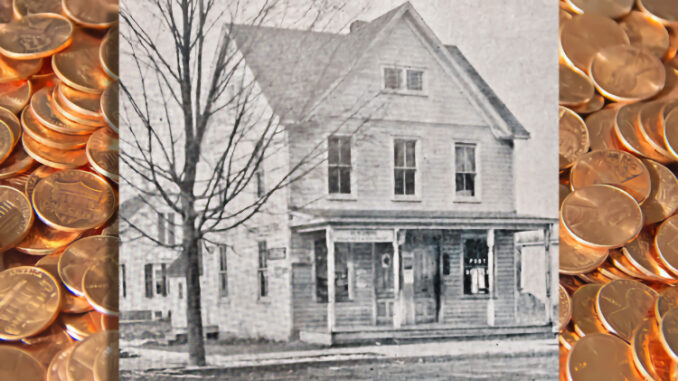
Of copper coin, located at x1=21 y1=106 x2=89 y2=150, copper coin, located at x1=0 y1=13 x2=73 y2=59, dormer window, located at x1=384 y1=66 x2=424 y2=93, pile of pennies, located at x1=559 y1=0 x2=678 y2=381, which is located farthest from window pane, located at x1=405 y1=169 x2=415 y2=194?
copper coin, located at x1=0 y1=13 x2=73 y2=59

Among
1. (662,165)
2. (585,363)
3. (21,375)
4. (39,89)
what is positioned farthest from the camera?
(662,165)

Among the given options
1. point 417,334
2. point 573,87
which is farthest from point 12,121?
point 573,87

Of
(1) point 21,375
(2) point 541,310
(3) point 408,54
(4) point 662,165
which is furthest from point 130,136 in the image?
(4) point 662,165

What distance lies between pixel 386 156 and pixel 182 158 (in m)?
0.55

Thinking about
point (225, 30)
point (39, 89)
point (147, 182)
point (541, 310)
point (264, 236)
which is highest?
point (225, 30)

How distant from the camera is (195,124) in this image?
5.11ft

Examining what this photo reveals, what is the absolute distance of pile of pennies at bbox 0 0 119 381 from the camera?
1534 millimetres

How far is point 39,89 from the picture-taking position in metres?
1.64

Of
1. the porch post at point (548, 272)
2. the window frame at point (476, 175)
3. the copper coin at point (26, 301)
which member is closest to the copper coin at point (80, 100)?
the copper coin at point (26, 301)

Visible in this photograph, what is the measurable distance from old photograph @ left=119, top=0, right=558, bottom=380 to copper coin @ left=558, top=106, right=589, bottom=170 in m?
0.13

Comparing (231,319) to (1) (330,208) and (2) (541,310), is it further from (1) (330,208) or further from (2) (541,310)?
(2) (541,310)

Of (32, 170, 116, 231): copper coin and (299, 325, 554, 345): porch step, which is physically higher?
(32, 170, 116, 231): copper coin

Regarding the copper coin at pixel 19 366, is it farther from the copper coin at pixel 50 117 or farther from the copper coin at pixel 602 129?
the copper coin at pixel 602 129

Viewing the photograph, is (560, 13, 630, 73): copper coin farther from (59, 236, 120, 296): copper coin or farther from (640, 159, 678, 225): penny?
(59, 236, 120, 296): copper coin
